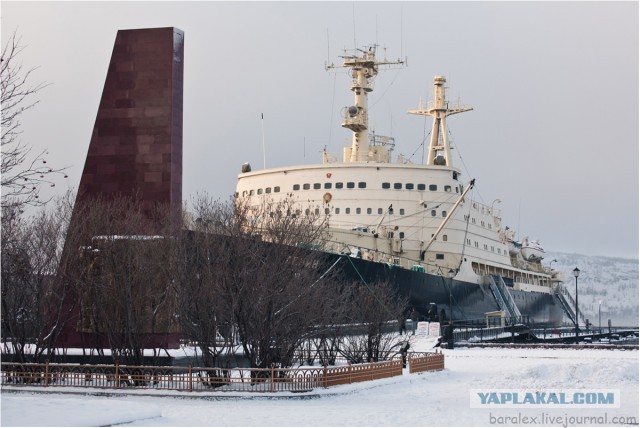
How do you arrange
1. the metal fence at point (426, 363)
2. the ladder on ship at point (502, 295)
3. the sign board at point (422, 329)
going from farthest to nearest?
the ladder on ship at point (502, 295), the sign board at point (422, 329), the metal fence at point (426, 363)

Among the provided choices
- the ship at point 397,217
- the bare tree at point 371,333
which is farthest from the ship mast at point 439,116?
the bare tree at point 371,333

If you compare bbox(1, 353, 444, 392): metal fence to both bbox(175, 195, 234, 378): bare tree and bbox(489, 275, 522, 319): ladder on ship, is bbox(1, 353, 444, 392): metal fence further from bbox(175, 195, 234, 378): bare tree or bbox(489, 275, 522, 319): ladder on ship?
bbox(489, 275, 522, 319): ladder on ship

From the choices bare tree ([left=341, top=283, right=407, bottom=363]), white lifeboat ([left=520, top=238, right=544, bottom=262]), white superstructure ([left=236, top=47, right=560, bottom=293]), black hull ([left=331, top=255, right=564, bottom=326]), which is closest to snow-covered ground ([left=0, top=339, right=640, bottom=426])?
bare tree ([left=341, top=283, right=407, bottom=363])

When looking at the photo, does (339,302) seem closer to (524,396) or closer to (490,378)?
(490,378)

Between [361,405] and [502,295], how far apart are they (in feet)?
133

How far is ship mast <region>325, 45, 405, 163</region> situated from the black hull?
9.61m

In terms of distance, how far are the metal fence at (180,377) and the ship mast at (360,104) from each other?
32.5m

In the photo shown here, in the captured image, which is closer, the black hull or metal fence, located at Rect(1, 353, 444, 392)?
metal fence, located at Rect(1, 353, 444, 392)

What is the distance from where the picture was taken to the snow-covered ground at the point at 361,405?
1445 centimetres

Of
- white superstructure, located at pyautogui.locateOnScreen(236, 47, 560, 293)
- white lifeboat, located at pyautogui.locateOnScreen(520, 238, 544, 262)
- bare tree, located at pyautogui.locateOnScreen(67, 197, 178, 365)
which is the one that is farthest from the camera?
white lifeboat, located at pyautogui.locateOnScreen(520, 238, 544, 262)

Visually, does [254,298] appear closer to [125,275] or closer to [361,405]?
[125,275]

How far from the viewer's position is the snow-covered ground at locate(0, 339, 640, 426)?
47.4 feet

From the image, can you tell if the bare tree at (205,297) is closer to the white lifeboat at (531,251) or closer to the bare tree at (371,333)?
the bare tree at (371,333)

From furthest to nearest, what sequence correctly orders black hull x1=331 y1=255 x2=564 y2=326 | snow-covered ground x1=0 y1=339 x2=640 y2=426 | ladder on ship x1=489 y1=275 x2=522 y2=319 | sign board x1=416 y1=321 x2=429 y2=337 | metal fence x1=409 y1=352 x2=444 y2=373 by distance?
ladder on ship x1=489 y1=275 x2=522 y2=319 → black hull x1=331 y1=255 x2=564 y2=326 → sign board x1=416 y1=321 x2=429 y2=337 → metal fence x1=409 y1=352 x2=444 y2=373 → snow-covered ground x1=0 y1=339 x2=640 y2=426
